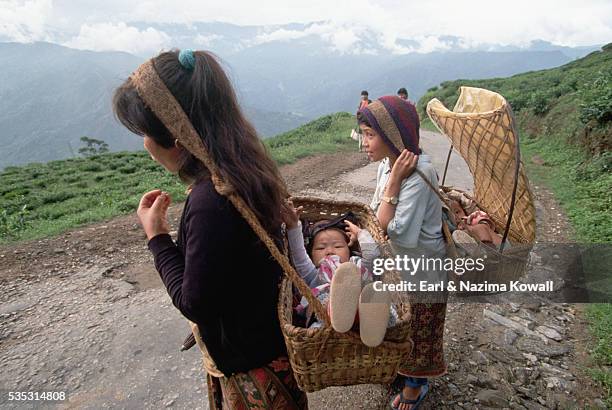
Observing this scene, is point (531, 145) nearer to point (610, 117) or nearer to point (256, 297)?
point (610, 117)

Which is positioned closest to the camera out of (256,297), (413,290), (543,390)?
(256,297)

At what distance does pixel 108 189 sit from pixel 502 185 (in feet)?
36.8

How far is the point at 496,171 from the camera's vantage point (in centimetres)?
238

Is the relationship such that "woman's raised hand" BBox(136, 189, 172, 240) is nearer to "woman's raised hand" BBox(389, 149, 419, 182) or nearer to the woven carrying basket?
"woman's raised hand" BBox(389, 149, 419, 182)

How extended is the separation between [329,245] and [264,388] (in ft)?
3.76

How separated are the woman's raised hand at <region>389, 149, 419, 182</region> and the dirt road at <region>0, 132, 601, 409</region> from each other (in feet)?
5.97

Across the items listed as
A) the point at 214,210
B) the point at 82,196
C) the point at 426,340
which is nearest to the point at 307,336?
the point at 214,210

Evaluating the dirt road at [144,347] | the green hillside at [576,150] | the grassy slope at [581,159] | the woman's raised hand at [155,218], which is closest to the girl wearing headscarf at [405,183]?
the woman's raised hand at [155,218]

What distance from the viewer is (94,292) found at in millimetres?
4496

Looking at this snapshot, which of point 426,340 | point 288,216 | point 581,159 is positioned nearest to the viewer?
point 288,216

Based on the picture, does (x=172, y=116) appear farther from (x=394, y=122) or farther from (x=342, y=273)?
(x=394, y=122)

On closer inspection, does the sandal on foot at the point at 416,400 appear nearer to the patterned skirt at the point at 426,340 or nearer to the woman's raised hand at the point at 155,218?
the patterned skirt at the point at 426,340

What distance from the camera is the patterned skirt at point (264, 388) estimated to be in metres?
1.60

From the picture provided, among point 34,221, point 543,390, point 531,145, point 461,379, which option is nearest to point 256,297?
point 461,379
